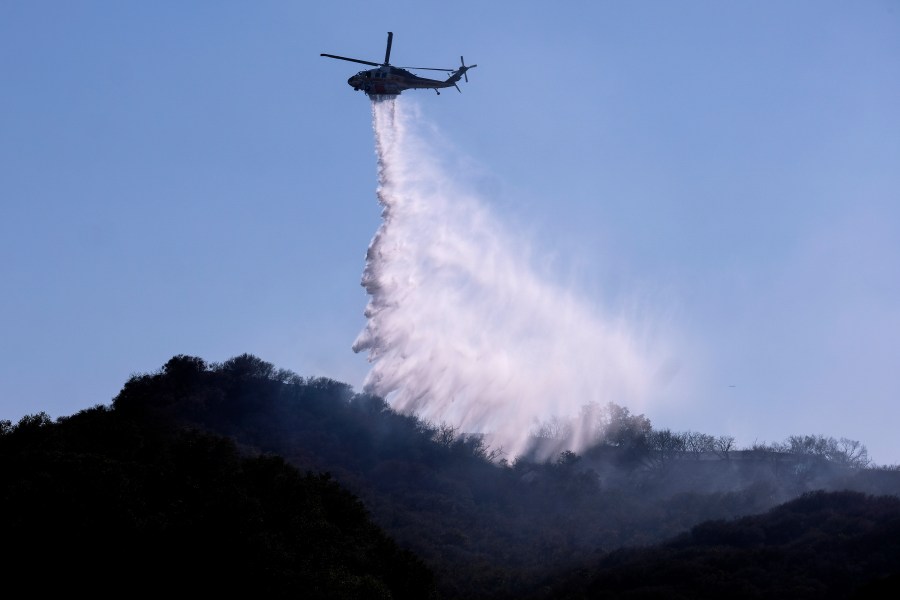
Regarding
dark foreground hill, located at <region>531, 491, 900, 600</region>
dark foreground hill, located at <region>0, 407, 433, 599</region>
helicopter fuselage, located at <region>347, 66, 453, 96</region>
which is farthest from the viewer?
helicopter fuselage, located at <region>347, 66, 453, 96</region>

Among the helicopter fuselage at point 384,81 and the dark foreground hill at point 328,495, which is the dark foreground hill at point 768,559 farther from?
the helicopter fuselage at point 384,81

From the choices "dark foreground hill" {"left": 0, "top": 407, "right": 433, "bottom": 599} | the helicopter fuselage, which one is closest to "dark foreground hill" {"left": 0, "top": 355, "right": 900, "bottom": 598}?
"dark foreground hill" {"left": 0, "top": 407, "right": 433, "bottom": 599}

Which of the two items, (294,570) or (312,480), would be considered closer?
(294,570)

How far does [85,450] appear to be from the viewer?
5922 centimetres

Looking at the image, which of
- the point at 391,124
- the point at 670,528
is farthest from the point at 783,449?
the point at 391,124

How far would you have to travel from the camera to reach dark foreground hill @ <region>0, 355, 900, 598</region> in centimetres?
4547

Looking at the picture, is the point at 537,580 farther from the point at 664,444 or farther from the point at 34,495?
the point at 664,444

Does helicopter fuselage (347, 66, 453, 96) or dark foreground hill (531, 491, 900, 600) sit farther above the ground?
helicopter fuselage (347, 66, 453, 96)

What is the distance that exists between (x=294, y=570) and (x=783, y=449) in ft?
321

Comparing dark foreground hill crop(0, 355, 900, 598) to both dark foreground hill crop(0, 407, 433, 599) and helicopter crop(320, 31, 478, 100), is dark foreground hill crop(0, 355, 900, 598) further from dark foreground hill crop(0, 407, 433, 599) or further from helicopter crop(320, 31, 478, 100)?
helicopter crop(320, 31, 478, 100)

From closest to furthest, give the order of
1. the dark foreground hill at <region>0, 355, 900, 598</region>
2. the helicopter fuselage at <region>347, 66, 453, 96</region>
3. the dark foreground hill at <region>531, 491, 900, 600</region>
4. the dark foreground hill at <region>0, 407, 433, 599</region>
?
the dark foreground hill at <region>0, 407, 433, 599</region> < the dark foreground hill at <region>0, 355, 900, 598</region> < the dark foreground hill at <region>531, 491, 900, 600</region> < the helicopter fuselage at <region>347, 66, 453, 96</region>

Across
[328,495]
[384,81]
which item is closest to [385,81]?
[384,81]

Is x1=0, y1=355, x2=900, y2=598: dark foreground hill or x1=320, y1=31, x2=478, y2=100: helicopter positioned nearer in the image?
x1=0, y1=355, x2=900, y2=598: dark foreground hill

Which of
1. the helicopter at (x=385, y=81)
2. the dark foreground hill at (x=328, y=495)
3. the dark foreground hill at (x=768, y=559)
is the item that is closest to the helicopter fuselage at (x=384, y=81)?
the helicopter at (x=385, y=81)
